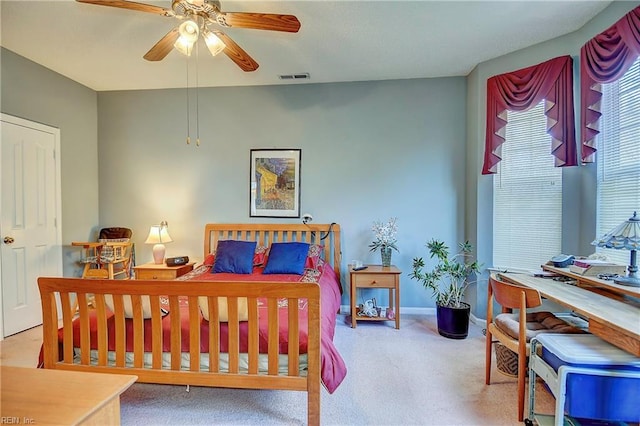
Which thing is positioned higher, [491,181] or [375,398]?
[491,181]

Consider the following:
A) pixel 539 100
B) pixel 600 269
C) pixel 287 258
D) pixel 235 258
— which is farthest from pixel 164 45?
pixel 600 269

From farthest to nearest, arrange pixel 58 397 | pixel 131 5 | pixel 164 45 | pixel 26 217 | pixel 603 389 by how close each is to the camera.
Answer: pixel 26 217, pixel 164 45, pixel 131 5, pixel 603 389, pixel 58 397

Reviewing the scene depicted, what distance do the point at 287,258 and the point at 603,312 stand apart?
2497 millimetres

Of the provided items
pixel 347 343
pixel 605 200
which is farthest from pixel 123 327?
pixel 605 200

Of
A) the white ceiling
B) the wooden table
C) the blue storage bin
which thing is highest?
the white ceiling

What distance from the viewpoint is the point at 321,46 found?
9.66 ft

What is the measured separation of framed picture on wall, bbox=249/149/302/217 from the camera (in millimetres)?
3863

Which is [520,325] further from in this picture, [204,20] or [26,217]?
[26,217]

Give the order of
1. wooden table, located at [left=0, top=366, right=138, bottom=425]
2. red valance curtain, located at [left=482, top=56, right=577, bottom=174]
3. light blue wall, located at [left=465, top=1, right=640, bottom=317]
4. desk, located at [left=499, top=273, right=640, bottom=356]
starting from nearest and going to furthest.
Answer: wooden table, located at [left=0, top=366, right=138, bottom=425] < desk, located at [left=499, top=273, right=640, bottom=356] < light blue wall, located at [left=465, top=1, right=640, bottom=317] < red valance curtain, located at [left=482, top=56, right=577, bottom=174]

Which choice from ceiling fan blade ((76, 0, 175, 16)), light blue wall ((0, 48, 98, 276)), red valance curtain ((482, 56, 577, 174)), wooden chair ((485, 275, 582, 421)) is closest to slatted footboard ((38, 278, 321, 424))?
wooden chair ((485, 275, 582, 421))

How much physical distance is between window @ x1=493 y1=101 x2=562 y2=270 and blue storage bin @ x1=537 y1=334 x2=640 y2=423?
1.64 m

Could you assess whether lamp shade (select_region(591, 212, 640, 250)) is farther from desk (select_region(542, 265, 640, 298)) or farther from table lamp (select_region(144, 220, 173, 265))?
table lamp (select_region(144, 220, 173, 265))

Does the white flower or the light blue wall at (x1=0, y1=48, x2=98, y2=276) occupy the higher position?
the light blue wall at (x1=0, y1=48, x2=98, y2=276)

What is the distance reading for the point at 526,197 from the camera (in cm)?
304
